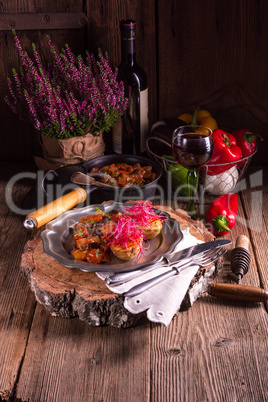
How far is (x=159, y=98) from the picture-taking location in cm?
200

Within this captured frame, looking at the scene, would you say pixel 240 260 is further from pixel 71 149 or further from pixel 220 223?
pixel 71 149

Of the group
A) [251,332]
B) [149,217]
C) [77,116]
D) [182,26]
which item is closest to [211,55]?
[182,26]

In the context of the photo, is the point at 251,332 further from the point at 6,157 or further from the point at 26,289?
the point at 6,157

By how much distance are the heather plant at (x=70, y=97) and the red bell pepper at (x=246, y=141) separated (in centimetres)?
47

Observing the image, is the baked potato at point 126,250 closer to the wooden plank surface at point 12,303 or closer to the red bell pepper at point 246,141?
the wooden plank surface at point 12,303

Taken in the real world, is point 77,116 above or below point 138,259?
above

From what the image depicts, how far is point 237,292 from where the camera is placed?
1.27m

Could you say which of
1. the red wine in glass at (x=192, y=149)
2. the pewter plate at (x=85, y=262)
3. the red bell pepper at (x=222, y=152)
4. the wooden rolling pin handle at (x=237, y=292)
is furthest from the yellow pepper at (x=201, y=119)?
the wooden rolling pin handle at (x=237, y=292)

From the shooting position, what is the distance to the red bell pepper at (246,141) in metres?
1.86

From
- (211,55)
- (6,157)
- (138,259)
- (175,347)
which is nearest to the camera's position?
(175,347)

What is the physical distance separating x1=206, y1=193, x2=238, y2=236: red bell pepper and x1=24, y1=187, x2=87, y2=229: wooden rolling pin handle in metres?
0.42

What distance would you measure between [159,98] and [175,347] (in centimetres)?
114

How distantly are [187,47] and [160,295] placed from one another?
110cm

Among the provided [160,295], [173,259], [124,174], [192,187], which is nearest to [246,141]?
[192,187]
